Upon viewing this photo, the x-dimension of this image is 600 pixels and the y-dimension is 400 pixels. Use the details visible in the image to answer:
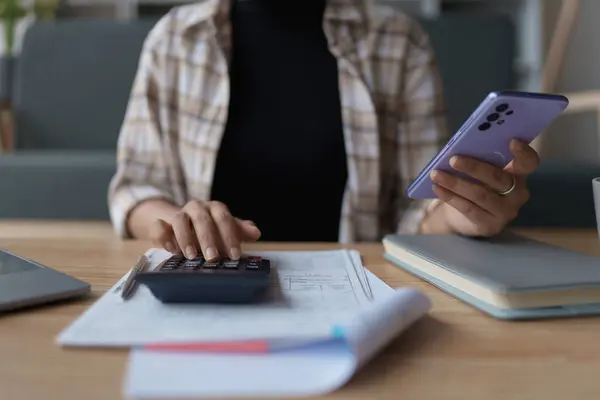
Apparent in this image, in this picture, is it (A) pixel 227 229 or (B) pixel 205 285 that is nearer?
(B) pixel 205 285

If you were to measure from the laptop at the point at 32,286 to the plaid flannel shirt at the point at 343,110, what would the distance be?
47 centimetres

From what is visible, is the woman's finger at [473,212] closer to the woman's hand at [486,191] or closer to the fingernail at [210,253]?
the woman's hand at [486,191]

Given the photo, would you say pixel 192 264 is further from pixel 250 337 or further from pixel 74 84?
pixel 74 84

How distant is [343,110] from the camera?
101 cm

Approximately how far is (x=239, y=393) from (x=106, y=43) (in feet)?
5.40

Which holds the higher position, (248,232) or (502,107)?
(502,107)

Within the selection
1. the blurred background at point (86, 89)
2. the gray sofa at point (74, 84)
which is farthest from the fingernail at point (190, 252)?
the gray sofa at point (74, 84)

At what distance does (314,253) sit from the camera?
613 millimetres

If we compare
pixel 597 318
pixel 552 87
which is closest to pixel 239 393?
pixel 597 318

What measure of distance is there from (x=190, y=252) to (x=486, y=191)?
0.30 meters

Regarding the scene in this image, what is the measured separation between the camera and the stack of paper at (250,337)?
29 centimetres

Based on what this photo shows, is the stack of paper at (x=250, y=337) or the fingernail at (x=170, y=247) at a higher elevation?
the stack of paper at (x=250, y=337)

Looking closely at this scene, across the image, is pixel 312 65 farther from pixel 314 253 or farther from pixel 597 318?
pixel 597 318

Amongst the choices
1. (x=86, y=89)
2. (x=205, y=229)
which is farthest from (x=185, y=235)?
(x=86, y=89)
